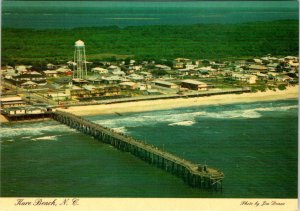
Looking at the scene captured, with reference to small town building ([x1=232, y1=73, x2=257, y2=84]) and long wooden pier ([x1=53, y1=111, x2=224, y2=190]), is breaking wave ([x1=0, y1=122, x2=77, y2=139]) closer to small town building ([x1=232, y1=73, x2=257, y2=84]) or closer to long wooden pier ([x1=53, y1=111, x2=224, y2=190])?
long wooden pier ([x1=53, y1=111, x2=224, y2=190])

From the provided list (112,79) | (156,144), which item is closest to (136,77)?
(112,79)

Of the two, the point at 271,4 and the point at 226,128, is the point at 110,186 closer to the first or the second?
the point at 226,128

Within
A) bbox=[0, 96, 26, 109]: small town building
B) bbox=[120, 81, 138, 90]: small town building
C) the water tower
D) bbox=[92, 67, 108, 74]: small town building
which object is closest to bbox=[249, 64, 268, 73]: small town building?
bbox=[120, 81, 138, 90]: small town building

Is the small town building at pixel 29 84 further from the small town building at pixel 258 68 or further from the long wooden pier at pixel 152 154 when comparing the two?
the small town building at pixel 258 68

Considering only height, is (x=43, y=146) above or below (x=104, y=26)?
below

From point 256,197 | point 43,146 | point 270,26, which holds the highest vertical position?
point 270,26

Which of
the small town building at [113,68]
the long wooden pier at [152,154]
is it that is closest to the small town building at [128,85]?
the small town building at [113,68]

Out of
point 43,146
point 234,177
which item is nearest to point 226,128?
point 234,177
